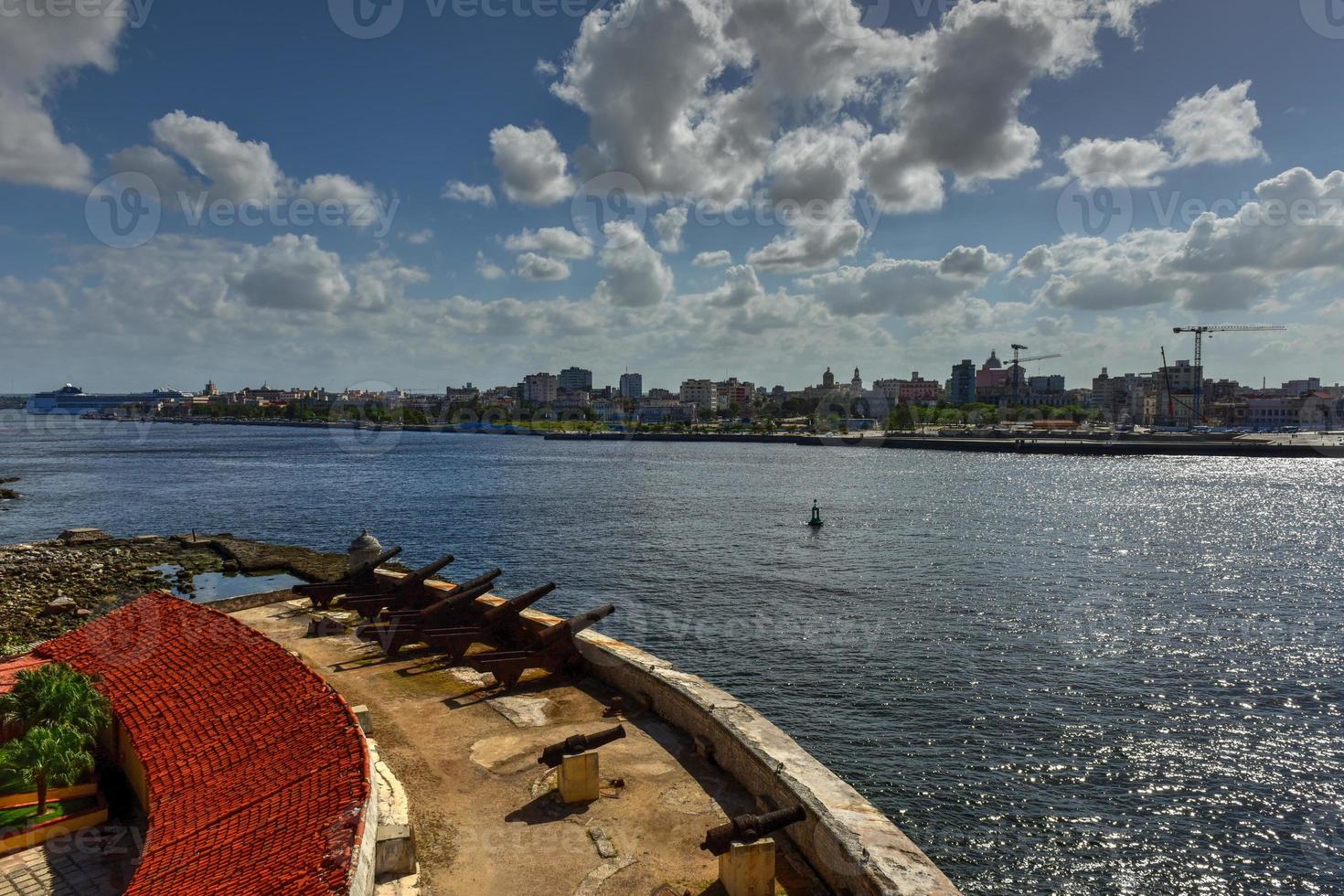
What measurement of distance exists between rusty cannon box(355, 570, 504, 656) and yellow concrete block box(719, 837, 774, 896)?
841cm

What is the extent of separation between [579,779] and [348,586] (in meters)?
10.8

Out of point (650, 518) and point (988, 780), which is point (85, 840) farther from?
point (650, 518)

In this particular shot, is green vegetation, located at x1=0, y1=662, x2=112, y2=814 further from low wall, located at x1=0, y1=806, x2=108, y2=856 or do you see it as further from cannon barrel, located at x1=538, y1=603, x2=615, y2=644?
cannon barrel, located at x1=538, y1=603, x2=615, y2=644

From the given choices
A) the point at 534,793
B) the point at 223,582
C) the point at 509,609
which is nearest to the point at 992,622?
the point at 509,609

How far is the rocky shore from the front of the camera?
2722 centimetres

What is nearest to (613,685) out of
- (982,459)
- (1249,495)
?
(1249,495)

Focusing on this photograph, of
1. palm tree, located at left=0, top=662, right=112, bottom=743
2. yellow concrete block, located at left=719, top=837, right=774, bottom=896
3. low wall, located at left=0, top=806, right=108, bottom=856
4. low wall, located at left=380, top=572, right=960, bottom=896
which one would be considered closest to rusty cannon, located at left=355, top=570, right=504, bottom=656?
low wall, located at left=380, top=572, right=960, bottom=896

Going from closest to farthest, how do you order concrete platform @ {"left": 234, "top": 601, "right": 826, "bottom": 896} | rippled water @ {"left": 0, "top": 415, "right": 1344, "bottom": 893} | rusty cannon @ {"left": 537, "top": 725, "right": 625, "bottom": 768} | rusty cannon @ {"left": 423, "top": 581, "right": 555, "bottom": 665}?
concrete platform @ {"left": 234, "top": 601, "right": 826, "bottom": 896}
rusty cannon @ {"left": 537, "top": 725, "right": 625, "bottom": 768}
rusty cannon @ {"left": 423, "top": 581, "right": 555, "bottom": 665}
rippled water @ {"left": 0, "top": 415, "right": 1344, "bottom": 893}

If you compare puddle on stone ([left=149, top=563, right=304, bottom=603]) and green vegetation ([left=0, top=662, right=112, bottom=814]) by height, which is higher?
green vegetation ([left=0, top=662, right=112, bottom=814])

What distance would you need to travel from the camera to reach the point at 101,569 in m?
36.2

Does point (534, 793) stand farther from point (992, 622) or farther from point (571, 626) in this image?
point (992, 622)

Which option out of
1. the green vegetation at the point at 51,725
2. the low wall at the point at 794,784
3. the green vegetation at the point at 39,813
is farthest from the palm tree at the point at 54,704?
the low wall at the point at 794,784

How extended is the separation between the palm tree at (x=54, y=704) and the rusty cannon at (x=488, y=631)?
4.82m

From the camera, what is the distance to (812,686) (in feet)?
69.8
